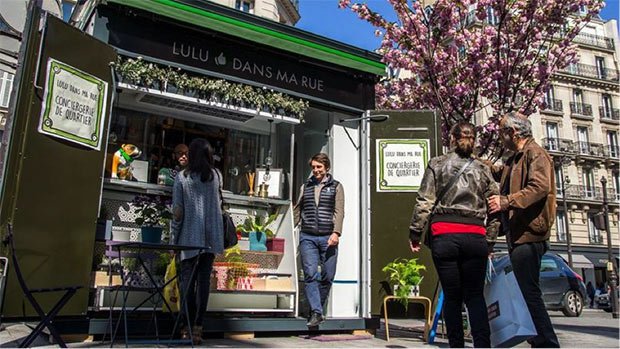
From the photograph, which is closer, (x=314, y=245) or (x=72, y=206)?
(x=72, y=206)

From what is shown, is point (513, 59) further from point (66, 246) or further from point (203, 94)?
point (66, 246)

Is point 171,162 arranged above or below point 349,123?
below

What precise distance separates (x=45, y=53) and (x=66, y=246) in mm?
1779

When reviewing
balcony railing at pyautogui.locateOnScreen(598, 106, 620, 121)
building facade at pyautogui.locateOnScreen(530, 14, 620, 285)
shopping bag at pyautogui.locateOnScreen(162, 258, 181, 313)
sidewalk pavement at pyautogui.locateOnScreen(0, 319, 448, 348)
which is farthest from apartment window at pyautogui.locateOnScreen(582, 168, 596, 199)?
shopping bag at pyautogui.locateOnScreen(162, 258, 181, 313)

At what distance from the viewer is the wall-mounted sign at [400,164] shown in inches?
292

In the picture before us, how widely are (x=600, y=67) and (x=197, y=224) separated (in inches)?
2049

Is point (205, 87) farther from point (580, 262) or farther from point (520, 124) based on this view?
point (580, 262)

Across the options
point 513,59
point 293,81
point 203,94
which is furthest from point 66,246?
point 513,59

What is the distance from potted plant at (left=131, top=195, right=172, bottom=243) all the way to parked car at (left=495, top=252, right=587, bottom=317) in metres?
13.3

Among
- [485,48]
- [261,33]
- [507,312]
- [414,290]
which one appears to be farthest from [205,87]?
[485,48]

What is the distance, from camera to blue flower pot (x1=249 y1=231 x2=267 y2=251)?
6.85 m

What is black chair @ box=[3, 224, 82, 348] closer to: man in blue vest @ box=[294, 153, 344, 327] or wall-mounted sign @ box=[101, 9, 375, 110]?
wall-mounted sign @ box=[101, 9, 375, 110]

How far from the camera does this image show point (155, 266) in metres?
6.06

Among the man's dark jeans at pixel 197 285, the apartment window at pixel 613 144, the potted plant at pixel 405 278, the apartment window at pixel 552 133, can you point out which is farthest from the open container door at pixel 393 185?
the apartment window at pixel 613 144
